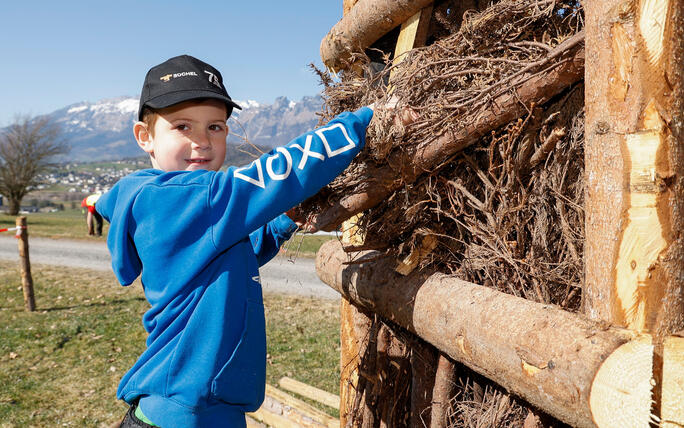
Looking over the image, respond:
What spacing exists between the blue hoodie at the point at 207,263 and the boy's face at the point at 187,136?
0.51 ft

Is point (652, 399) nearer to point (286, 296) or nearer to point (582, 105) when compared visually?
point (582, 105)

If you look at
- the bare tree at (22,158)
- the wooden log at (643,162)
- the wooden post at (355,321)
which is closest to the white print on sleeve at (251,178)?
the wooden post at (355,321)

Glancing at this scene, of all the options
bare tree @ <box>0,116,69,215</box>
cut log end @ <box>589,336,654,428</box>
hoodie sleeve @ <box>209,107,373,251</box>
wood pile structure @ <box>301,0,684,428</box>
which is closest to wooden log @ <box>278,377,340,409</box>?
wood pile structure @ <box>301,0,684,428</box>

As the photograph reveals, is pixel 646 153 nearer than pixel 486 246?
Yes

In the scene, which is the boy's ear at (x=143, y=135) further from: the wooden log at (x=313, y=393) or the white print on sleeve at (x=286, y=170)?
the wooden log at (x=313, y=393)

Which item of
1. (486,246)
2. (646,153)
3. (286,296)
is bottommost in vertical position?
(286,296)

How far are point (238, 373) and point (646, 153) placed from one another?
4.93 feet

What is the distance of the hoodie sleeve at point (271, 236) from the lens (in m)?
2.36

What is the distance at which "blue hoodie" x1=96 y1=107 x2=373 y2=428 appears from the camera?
71.2 inches

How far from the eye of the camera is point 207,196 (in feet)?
5.92

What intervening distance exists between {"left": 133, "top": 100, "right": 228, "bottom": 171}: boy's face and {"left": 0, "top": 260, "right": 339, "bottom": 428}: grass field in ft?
13.5

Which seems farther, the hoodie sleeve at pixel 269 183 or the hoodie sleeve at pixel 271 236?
the hoodie sleeve at pixel 271 236

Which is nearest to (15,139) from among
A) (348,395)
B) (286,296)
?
(286,296)

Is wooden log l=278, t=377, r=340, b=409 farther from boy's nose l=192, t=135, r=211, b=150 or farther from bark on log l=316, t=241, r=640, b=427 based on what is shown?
boy's nose l=192, t=135, r=211, b=150
